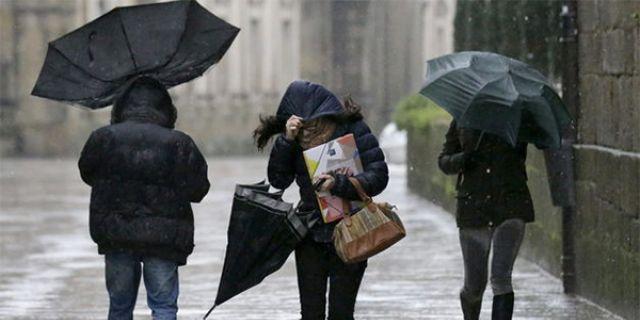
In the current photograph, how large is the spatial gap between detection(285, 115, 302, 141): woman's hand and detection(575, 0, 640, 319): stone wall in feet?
10.9

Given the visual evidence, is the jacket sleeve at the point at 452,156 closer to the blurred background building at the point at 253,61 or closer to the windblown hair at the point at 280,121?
the windblown hair at the point at 280,121

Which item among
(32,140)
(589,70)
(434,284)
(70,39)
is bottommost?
(32,140)

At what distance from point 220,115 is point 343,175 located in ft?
149

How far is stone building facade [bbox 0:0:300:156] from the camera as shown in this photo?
171ft

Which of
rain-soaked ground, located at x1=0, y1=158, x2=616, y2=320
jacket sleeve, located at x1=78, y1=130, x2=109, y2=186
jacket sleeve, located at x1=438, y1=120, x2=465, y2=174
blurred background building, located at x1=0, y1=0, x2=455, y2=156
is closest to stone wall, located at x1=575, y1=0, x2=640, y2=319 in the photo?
rain-soaked ground, located at x1=0, y1=158, x2=616, y2=320

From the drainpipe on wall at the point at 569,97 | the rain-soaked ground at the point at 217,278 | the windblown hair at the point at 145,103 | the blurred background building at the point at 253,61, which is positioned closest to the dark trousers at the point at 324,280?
the windblown hair at the point at 145,103

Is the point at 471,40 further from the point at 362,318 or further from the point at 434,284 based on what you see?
the point at 362,318

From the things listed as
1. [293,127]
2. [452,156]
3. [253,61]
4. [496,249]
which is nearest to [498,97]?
[452,156]

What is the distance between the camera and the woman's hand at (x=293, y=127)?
9.65 m

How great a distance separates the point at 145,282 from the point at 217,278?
663 centimetres

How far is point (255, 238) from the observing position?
Result: 991 cm

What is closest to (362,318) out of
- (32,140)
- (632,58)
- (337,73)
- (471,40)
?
(632,58)

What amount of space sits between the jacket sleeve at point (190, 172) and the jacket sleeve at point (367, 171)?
0.71 m

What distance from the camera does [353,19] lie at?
204ft
